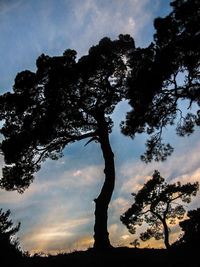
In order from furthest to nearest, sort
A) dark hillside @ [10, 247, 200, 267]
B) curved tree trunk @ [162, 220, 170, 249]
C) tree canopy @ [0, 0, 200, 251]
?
curved tree trunk @ [162, 220, 170, 249] → tree canopy @ [0, 0, 200, 251] → dark hillside @ [10, 247, 200, 267]

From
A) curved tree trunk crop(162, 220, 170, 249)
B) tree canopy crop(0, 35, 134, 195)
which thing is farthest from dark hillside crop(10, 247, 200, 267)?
curved tree trunk crop(162, 220, 170, 249)

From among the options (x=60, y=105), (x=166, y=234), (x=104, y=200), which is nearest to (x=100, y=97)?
(x=60, y=105)

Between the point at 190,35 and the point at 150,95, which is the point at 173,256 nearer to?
the point at 150,95

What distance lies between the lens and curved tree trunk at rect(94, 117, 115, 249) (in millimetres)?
10336

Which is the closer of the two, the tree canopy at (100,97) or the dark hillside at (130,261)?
the dark hillside at (130,261)

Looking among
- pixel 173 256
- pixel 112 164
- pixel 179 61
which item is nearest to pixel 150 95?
pixel 179 61

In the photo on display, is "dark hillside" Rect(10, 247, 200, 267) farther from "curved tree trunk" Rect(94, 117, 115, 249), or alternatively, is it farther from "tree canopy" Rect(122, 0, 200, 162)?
"tree canopy" Rect(122, 0, 200, 162)

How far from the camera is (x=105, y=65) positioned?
14.0 m

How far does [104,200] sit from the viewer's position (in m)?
11.4

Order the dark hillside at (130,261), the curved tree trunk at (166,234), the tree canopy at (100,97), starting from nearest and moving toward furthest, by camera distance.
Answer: the dark hillside at (130,261)
the tree canopy at (100,97)
the curved tree trunk at (166,234)

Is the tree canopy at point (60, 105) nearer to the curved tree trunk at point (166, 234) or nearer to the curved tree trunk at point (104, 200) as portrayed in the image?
the curved tree trunk at point (104, 200)

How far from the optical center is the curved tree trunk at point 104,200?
Answer: 1034cm

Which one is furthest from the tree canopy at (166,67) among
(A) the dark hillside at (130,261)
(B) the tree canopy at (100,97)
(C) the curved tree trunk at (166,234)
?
(C) the curved tree trunk at (166,234)

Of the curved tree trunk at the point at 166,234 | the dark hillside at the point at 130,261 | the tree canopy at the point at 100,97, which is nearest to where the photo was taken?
the dark hillside at the point at 130,261
